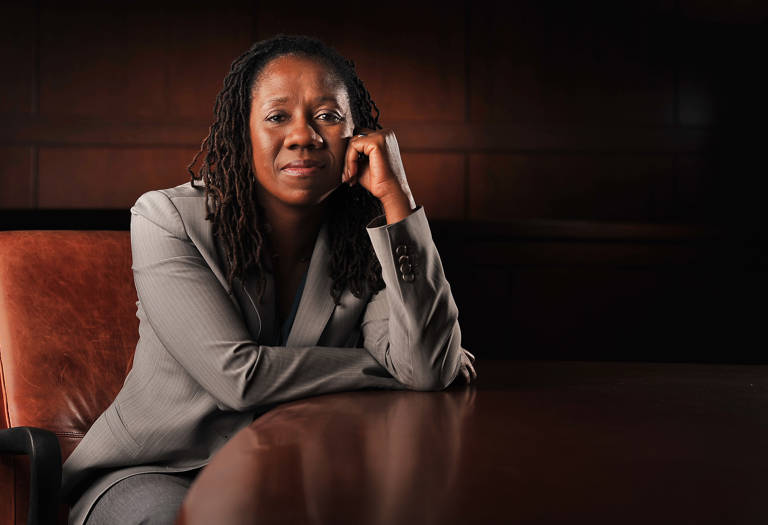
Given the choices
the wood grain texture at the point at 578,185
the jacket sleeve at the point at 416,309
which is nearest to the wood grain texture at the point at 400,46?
the wood grain texture at the point at 578,185

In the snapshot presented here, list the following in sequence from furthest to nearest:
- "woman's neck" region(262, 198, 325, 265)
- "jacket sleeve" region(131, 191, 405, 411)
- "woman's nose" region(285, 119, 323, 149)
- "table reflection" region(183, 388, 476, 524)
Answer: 1. "woman's neck" region(262, 198, 325, 265)
2. "woman's nose" region(285, 119, 323, 149)
3. "jacket sleeve" region(131, 191, 405, 411)
4. "table reflection" region(183, 388, 476, 524)

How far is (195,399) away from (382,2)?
3164 millimetres

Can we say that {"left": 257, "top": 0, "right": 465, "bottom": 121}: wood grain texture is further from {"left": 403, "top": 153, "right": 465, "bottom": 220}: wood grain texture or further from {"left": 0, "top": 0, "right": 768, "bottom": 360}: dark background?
{"left": 403, "top": 153, "right": 465, "bottom": 220}: wood grain texture

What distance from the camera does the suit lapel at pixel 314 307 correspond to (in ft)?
4.75

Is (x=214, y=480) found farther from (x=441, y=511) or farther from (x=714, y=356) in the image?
(x=714, y=356)

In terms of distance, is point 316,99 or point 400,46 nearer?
point 316,99

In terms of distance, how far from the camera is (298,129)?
4.72 feet

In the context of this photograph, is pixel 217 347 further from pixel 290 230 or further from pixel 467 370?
pixel 467 370

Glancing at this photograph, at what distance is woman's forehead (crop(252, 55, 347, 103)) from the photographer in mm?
1469

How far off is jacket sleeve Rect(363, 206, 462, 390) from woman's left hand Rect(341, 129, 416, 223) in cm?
5

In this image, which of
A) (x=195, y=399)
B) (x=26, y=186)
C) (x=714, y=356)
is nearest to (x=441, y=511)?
(x=195, y=399)

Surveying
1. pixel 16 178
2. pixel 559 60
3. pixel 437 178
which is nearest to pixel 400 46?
pixel 437 178

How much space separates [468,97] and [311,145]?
113 inches

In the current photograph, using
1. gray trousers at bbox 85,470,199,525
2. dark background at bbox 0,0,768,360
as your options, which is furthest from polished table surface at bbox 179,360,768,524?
dark background at bbox 0,0,768,360
